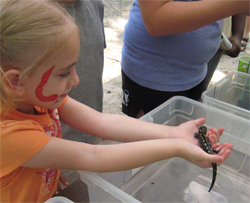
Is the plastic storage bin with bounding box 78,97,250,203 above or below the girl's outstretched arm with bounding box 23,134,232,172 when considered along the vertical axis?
below

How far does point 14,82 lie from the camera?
1.83ft

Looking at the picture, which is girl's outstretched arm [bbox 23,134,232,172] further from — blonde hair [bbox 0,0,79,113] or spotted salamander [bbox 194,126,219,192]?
blonde hair [bbox 0,0,79,113]

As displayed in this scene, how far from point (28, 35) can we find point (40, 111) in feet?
0.90

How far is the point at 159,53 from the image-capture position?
3.32ft

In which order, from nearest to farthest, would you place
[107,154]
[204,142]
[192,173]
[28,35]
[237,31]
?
[28,35]
[107,154]
[204,142]
[192,173]
[237,31]

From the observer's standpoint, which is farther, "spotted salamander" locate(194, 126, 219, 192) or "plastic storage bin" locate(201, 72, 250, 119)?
"plastic storage bin" locate(201, 72, 250, 119)

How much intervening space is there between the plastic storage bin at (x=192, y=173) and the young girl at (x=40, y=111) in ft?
0.79

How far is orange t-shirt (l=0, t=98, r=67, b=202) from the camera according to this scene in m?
0.57

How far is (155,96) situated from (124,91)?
189mm

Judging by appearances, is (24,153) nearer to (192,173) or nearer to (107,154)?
(107,154)

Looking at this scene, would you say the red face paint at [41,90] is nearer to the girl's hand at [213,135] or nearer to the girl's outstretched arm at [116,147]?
the girl's outstretched arm at [116,147]

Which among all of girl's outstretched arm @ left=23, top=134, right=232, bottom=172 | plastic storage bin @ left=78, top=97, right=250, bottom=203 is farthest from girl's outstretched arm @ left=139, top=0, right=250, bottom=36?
girl's outstretched arm @ left=23, top=134, right=232, bottom=172

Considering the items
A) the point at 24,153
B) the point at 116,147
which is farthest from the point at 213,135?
the point at 24,153

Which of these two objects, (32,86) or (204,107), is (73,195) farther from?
(204,107)
